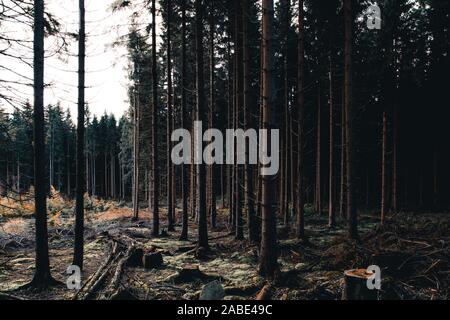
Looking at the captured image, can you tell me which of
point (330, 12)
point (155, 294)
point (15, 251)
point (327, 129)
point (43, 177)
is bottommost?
point (15, 251)

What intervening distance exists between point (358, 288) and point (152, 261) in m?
6.45

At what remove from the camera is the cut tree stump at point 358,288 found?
5.97 meters

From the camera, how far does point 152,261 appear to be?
9.96 meters

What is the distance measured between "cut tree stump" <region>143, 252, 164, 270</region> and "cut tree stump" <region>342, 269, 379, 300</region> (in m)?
6.08

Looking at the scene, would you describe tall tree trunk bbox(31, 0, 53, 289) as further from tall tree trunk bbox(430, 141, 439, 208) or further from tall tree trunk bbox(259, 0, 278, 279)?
tall tree trunk bbox(430, 141, 439, 208)

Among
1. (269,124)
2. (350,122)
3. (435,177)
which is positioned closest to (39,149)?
(269,124)

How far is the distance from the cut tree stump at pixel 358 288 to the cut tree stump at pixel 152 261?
608 centimetres

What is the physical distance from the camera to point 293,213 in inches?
888

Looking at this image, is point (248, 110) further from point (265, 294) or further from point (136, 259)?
point (265, 294)

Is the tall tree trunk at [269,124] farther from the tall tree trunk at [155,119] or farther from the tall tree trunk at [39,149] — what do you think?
the tall tree trunk at [155,119]

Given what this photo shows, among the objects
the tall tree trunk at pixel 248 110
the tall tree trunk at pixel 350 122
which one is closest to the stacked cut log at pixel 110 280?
the tall tree trunk at pixel 248 110

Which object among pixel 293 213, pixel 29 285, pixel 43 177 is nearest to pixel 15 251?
pixel 29 285
